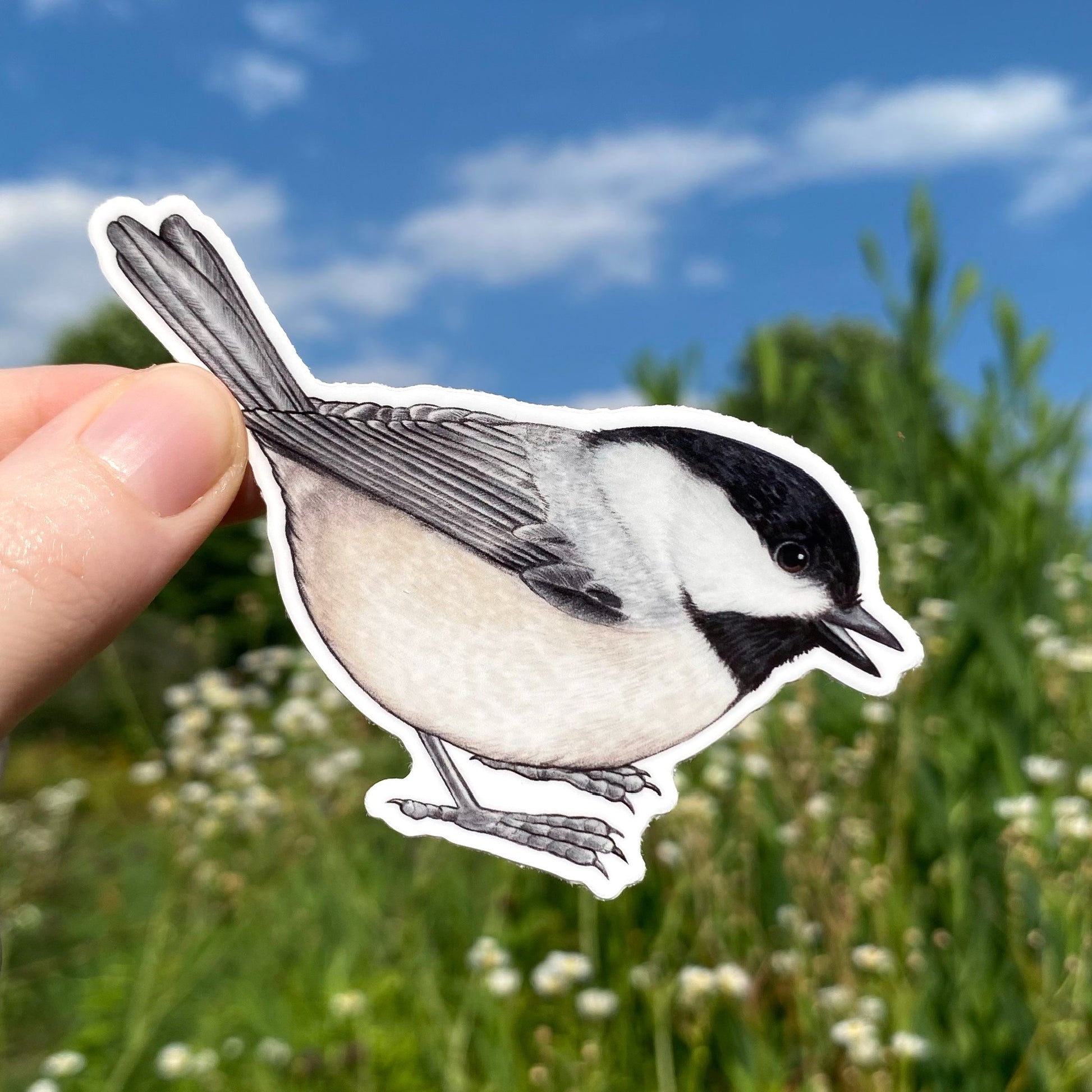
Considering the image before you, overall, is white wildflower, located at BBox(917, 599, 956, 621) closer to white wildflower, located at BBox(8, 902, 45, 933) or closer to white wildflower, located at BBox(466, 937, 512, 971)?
white wildflower, located at BBox(466, 937, 512, 971)

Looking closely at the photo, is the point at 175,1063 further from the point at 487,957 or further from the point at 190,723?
the point at 190,723

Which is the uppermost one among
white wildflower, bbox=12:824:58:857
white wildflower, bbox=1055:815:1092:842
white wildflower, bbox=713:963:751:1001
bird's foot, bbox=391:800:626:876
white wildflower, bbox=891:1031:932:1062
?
white wildflower, bbox=12:824:58:857

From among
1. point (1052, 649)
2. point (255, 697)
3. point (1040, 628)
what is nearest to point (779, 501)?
point (1052, 649)

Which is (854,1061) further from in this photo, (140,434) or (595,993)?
(140,434)

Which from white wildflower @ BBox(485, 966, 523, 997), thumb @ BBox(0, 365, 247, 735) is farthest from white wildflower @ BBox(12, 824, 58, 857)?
thumb @ BBox(0, 365, 247, 735)

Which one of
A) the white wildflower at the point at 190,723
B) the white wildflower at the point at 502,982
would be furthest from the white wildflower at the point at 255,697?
the white wildflower at the point at 502,982
